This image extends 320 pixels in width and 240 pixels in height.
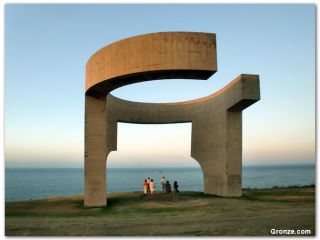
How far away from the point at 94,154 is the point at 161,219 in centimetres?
490

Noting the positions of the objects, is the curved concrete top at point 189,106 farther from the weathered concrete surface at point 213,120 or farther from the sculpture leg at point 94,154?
the sculpture leg at point 94,154

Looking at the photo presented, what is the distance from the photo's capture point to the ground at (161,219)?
895 centimetres

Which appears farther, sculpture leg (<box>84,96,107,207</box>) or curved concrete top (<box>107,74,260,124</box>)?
curved concrete top (<box>107,74,260,124</box>)

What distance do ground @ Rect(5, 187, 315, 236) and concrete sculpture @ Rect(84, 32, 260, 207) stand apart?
2144 millimetres

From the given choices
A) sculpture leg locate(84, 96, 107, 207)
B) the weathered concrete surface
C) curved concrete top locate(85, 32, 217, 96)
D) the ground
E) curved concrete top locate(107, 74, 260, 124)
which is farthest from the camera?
the weathered concrete surface

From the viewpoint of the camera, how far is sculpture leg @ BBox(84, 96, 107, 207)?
46.6 feet

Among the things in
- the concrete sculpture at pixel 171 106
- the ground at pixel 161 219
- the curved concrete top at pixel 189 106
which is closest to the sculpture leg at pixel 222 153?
the concrete sculpture at pixel 171 106

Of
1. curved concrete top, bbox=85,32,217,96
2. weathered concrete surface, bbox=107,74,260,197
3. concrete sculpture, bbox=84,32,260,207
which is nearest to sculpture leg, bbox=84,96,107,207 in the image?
concrete sculpture, bbox=84,32,260,207

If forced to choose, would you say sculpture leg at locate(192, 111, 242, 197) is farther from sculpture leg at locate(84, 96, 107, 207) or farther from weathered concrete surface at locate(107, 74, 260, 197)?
sculpture leg at locate(84, 96, 107, 207)

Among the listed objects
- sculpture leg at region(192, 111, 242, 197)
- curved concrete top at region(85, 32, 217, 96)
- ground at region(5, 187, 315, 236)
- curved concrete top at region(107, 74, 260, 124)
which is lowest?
ground at region(5, 187, 315, 236)

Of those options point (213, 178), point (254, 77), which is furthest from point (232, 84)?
point (213, 178)

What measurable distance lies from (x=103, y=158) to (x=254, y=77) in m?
7.70

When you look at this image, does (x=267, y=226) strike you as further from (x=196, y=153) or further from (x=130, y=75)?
(x=196, y=153)

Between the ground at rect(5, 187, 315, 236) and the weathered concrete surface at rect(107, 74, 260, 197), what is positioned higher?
the weathered concrete surface at rect(107, 74, 260, 197)
